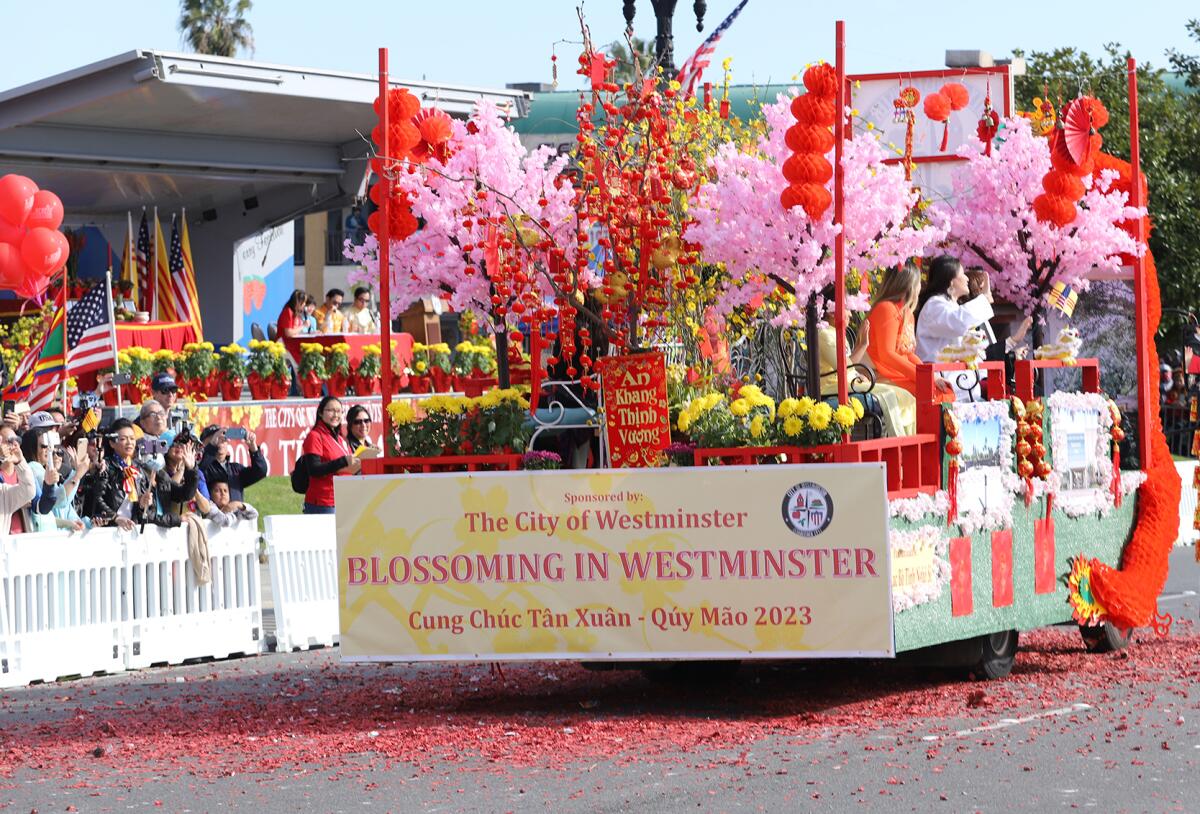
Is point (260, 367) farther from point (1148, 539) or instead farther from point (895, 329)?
point (895, 329)

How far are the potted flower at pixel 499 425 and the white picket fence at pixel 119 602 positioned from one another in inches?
151

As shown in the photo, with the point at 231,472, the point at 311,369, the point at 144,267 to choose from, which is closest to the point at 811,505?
the point at 231,472

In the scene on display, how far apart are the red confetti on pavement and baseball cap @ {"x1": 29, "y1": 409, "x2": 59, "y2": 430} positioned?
243 centimetres

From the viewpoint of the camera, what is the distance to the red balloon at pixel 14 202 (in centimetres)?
1588

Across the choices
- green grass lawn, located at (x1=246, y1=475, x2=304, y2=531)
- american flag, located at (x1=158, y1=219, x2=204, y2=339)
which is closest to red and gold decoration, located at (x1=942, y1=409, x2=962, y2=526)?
green grass lawn, located at (x1=246, y1=475, x2=304, y2=531)

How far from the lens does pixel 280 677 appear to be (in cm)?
1198

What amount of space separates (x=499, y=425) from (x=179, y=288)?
64.2 ft

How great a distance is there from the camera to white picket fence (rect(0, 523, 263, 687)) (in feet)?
39.4

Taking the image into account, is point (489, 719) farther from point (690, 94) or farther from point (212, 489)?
point (212, 489)

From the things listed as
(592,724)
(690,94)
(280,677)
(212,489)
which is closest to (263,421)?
(212,489)

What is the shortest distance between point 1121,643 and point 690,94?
4.24m

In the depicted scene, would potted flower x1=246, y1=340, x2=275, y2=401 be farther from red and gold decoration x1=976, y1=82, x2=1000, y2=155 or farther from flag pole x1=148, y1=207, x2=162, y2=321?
red and gold decoration x1=976, y1=82, x2=1000, y2=155

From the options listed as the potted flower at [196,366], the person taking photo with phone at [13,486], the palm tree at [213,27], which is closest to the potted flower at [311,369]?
the potted flower at [196,366]

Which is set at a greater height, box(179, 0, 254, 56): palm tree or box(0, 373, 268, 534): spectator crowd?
box(179, 0, 254, 56): palm tree
